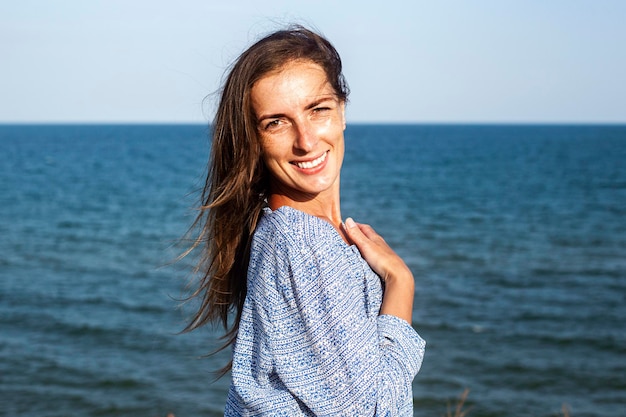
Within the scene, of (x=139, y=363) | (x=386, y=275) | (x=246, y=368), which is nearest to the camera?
(x=246, y=368)

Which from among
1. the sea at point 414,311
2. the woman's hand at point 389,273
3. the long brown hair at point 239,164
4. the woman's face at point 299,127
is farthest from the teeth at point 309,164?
the sea at point 414,311

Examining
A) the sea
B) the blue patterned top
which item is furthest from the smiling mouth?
the sea

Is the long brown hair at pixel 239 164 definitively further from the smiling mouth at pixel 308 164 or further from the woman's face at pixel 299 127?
the smiling mouth at pixel 308 164

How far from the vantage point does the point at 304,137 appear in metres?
2.34

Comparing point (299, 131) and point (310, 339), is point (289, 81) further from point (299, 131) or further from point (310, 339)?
point (310, 339)

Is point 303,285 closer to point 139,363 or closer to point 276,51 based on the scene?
point 276,51

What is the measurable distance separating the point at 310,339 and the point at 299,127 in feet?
2.19

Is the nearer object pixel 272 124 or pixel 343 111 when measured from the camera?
pixel 272 124

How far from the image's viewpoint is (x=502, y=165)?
62.7m

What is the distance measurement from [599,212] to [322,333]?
106ft

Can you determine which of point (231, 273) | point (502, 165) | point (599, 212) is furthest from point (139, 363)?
point (502, 165)

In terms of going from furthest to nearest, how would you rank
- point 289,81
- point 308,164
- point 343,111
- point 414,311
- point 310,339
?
point 414,311, point 343,111, point 308,164, point 289,81, point 310,339

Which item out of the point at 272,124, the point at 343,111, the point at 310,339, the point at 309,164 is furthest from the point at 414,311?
the point at 310,339

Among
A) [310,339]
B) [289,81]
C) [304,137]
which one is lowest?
[310,339]
